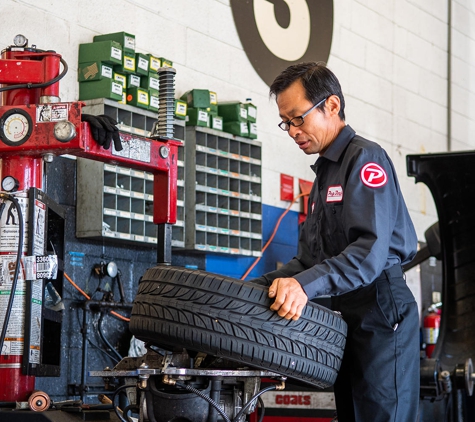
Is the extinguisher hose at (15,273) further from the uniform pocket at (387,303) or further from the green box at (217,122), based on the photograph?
the green box at (217,122)

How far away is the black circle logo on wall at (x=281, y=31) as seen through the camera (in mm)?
5148

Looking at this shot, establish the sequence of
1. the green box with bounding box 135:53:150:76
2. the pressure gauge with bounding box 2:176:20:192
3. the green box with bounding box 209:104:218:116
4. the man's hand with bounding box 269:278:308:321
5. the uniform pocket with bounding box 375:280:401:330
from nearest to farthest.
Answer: the man's hand with bounding box 269:278:308:321 < the uniform pocket with bounding box 375:280:401:330 < the pressure gauge with bounding box 2:176:20:192 < the green box with bounding box 135:53:150:76 < the green box with bounding box 209:104:218:116

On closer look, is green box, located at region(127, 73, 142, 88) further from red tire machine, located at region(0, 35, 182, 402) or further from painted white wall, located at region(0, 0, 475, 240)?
red tire machine, located at region(0, 35, 182, 402)

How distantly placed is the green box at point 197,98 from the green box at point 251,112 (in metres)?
0.34

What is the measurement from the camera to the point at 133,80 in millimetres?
4094

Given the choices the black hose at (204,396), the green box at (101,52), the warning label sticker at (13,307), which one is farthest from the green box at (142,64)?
the black hose at (204,396)

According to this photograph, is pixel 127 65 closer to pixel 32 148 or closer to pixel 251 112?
pixel 251 112

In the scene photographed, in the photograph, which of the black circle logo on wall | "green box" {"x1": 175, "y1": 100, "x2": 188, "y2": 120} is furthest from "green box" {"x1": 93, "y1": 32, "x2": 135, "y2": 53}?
the black circle logo on wall

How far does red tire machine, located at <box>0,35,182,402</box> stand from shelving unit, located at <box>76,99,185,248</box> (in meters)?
0.95

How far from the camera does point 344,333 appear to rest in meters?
2.05

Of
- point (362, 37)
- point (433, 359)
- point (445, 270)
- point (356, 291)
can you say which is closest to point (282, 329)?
point (356, 291)

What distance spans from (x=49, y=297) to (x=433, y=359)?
1.79 metres

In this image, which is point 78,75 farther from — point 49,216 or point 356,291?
point 356,291

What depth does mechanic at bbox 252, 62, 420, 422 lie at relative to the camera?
1938 mm
